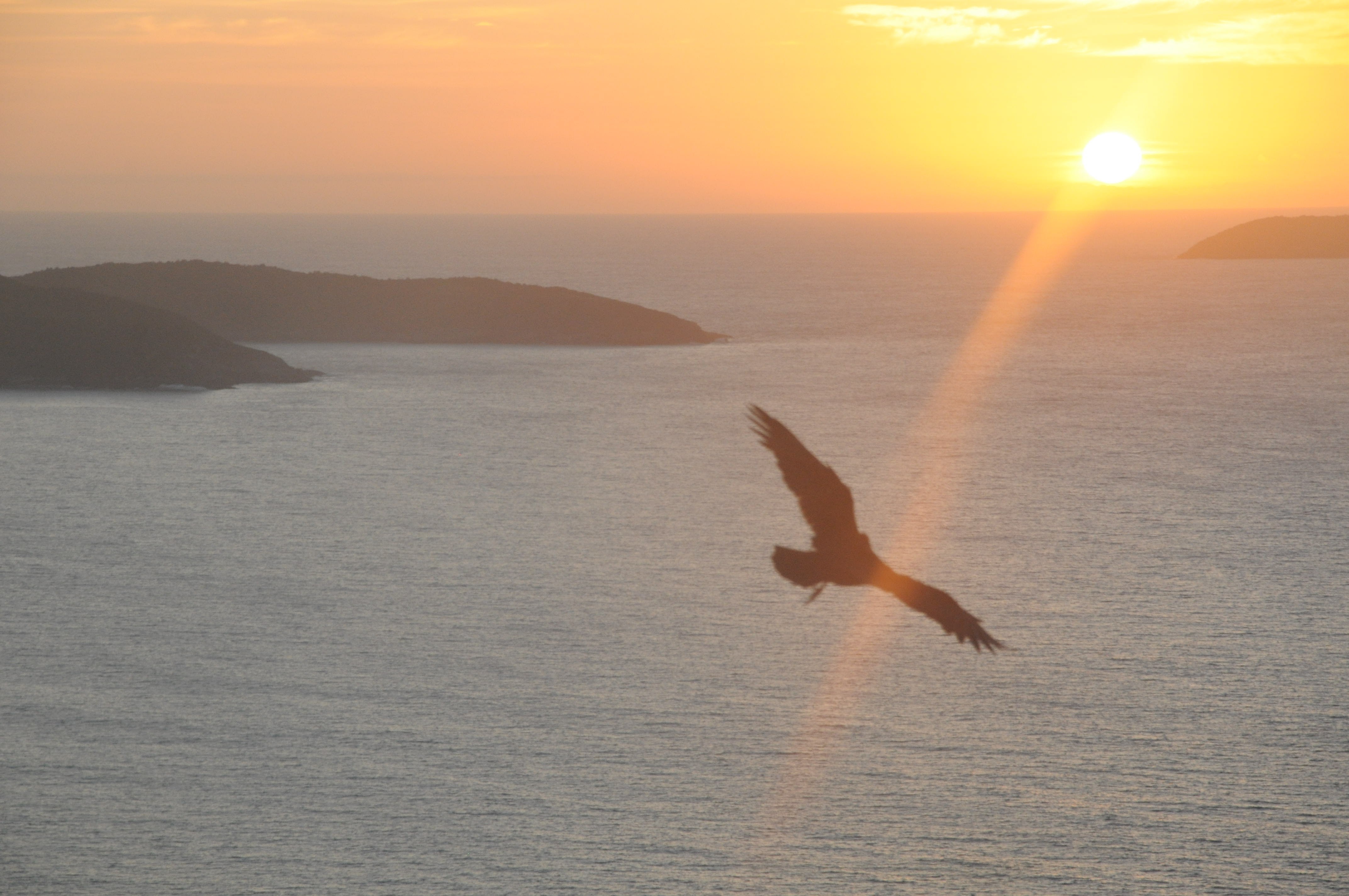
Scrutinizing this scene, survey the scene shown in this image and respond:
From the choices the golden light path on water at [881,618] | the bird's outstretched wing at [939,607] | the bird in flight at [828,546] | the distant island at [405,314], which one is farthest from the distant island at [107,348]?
the bird's outstretched wing at [939,607]

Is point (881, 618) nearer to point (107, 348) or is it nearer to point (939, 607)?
point (939, 607)

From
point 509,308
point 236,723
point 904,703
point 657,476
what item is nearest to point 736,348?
point 509,308

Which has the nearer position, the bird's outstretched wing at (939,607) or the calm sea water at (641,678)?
the bird's outstretched wing at (939,607)

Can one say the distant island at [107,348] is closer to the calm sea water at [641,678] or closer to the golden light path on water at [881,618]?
the calm sea water at [641,678]

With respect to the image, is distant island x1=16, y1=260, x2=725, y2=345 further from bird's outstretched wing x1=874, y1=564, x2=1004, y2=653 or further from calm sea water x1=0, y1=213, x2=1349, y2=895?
bird's outstretched wing x1=874, y1=564, x2=1004, y2=653

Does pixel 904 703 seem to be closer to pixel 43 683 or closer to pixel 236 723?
pixel 236 723

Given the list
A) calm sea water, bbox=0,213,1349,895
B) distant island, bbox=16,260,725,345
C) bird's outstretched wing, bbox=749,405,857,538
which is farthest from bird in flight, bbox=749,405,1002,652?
distant island, bbox=16,260,725,345

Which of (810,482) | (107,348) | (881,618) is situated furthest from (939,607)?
(107,348)
